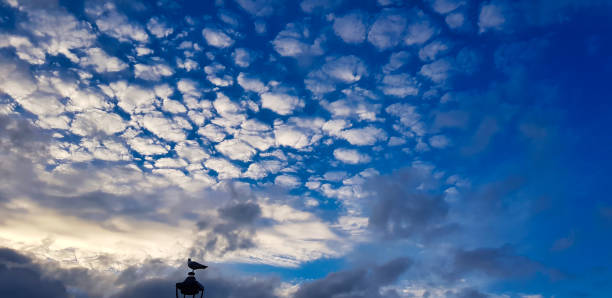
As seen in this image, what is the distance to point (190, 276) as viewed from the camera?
45.7 feet
